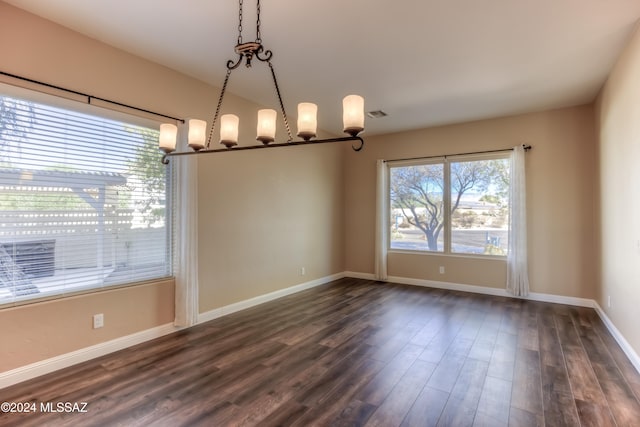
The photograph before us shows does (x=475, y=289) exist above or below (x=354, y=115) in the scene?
below

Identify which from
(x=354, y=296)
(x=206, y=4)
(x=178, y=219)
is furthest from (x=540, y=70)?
(x=178, y=219)

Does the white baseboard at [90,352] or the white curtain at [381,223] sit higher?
the white curtain at [381,223]

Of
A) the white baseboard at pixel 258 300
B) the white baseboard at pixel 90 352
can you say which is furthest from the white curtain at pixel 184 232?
the white baseboard at pixel 258 300

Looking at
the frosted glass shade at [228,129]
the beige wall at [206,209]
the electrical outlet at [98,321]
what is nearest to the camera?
the frosted glass shade at [228,129]

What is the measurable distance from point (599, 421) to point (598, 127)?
375 centimetres

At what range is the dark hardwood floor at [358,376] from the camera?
6.73ft

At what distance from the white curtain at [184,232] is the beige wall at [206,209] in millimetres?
134

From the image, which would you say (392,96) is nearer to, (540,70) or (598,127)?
(540,70)

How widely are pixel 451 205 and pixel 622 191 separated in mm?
2490

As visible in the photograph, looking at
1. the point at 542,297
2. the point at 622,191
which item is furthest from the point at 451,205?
the point at 622,191

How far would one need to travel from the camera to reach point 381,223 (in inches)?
239

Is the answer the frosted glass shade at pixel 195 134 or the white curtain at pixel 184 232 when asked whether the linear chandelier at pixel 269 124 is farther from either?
the white curtain at pixel 184 232

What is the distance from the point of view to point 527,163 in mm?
4914

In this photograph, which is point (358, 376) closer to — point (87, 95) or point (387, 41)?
point (387, 41)
